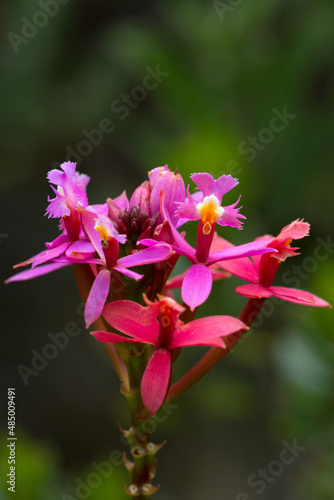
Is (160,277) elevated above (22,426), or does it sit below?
above

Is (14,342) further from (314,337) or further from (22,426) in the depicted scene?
(314,337)

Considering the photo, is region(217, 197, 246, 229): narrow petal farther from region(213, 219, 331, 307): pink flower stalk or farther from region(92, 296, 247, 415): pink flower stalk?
region(92, 296, 247, 415): pink flower stalk

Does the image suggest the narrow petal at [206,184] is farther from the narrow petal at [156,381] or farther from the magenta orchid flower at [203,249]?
the narrow petal at [156,381]

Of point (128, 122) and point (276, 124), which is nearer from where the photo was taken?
point (276, 124)

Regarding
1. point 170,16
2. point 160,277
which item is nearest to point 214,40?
point 170,16

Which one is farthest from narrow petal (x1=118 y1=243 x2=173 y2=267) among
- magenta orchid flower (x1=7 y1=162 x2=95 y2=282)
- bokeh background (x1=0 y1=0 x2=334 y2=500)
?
bokeh background (x1=0 y1=0 x2=334 y2=500)

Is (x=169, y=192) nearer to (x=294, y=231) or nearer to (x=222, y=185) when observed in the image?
(x=222, y=185)
